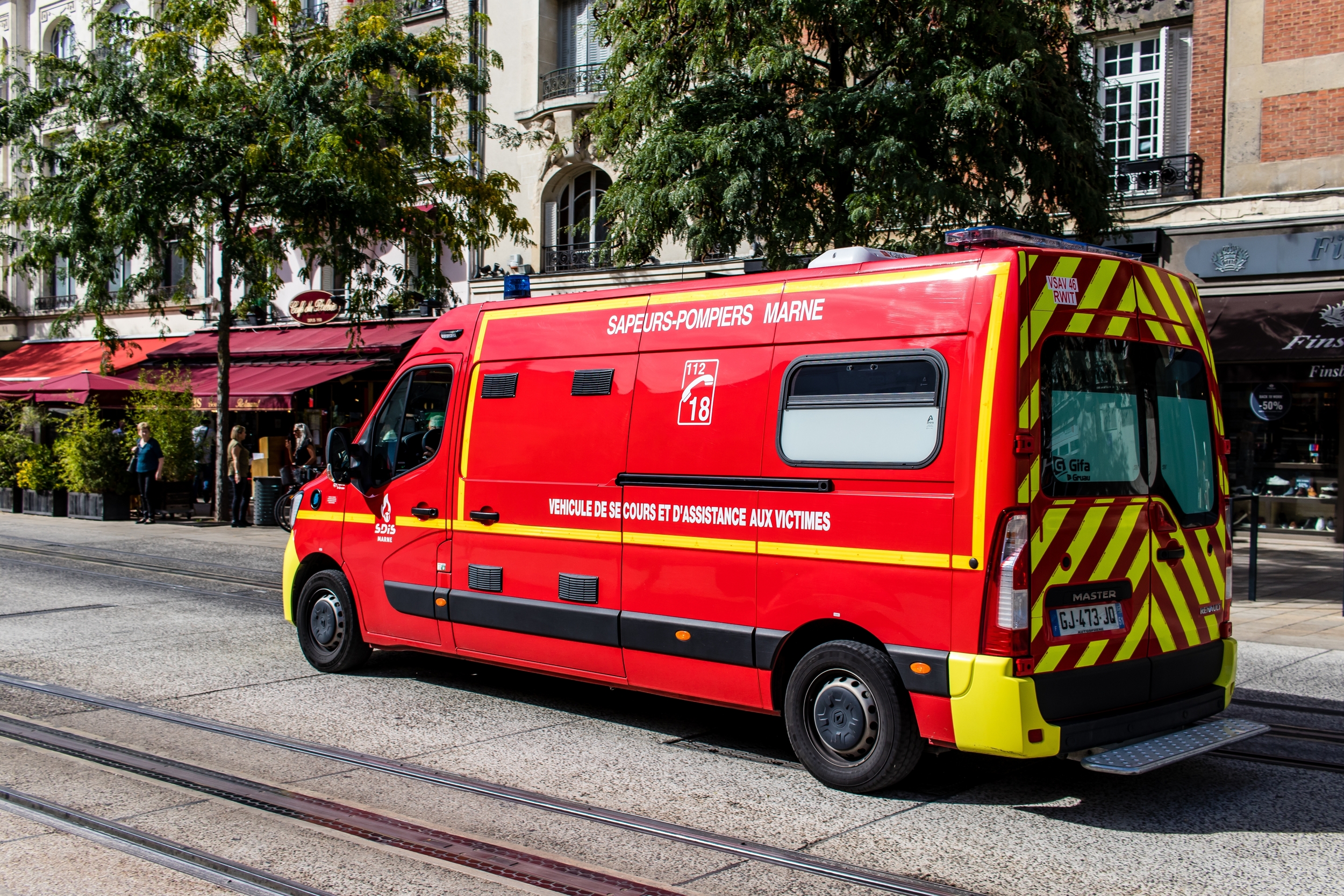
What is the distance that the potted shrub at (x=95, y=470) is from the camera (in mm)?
21062

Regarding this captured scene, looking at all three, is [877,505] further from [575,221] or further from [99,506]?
[99,506]

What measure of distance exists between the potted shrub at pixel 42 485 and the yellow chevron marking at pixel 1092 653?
21228 mm

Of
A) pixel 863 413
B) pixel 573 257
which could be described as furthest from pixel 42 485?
pixel 863 413

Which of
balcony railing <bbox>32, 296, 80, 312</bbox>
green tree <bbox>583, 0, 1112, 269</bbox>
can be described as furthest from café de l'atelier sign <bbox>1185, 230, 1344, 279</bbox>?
balcony railing <bbox>32, 296, 80, 312</bbox>

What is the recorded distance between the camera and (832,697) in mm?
5367

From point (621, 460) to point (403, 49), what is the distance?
1472cm

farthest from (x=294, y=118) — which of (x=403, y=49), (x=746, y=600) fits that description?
(x=746, y=600)

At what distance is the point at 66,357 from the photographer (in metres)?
30.6

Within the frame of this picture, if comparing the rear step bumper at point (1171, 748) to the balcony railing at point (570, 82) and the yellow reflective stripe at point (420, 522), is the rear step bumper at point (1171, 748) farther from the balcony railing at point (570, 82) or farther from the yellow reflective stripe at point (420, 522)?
the balcony railing at point (570, 82)

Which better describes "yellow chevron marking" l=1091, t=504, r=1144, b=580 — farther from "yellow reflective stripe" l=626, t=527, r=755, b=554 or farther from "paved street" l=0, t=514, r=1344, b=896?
"yellow reflective stripe" l=626, t=527, r=755, b=554

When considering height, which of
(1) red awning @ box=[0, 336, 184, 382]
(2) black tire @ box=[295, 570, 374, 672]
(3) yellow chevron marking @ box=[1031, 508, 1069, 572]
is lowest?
(2) black tire @ box=[295, 570, 374, 672]

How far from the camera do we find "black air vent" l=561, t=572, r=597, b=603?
6.38 meters

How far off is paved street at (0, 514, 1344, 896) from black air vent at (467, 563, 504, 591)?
74 cm

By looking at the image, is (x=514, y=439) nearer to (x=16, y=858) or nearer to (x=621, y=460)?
(x=621, y=460)
